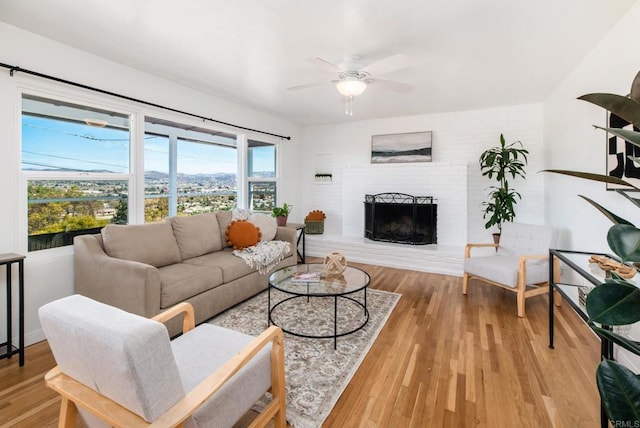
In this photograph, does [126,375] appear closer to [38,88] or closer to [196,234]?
[196,234]

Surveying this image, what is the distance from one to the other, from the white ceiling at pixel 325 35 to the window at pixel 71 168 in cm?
63

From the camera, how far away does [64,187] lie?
283 centimetres

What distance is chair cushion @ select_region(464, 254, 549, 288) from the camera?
10.1 ft

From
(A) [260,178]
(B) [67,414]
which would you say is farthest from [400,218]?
(B) [67,414]

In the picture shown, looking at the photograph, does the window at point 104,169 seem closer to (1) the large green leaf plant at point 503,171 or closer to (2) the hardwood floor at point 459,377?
(2) the hardwood floor at point 459,377

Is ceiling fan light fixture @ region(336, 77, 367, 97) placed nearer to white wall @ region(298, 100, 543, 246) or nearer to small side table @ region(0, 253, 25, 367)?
white wall @ region(298, 100, 543, 246)

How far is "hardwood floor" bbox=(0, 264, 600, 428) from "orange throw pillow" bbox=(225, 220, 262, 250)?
1.81 meters

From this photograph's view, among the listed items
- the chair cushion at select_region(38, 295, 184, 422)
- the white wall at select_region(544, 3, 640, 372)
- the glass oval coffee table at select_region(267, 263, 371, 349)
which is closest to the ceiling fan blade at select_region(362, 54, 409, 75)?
the white wall at select_region(544, 3, 640, 372)

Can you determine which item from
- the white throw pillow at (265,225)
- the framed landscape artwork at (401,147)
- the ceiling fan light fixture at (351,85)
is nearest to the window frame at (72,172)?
the white throw pillow at (265,225)

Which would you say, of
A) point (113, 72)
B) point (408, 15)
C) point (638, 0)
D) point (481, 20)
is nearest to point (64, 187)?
point (113, 72)

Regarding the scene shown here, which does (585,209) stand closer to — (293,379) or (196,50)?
(293,379)

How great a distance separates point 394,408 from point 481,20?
2704 millimetres

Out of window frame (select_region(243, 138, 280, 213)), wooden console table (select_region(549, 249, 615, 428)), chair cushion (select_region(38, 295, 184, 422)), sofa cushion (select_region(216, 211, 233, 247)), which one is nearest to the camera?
chair cushion (select_region(38, 295, 184, 422))

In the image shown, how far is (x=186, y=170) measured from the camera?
4.14 m
